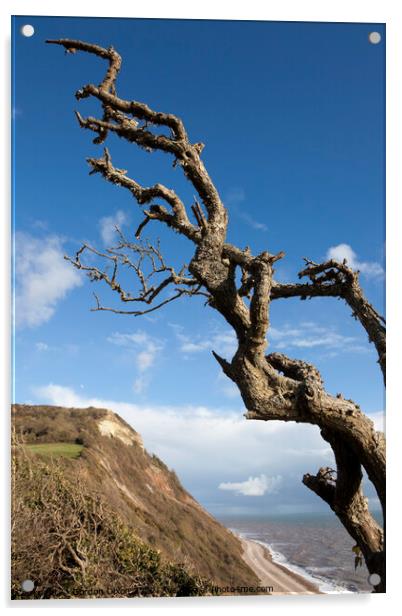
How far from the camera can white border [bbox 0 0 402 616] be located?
4.57 metres

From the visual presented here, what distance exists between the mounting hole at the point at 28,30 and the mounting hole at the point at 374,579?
5.33 m

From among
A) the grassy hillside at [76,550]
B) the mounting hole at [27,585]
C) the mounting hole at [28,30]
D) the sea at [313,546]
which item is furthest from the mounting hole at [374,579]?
the mounting hole at [28,30]

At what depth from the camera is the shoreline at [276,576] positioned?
186 inches

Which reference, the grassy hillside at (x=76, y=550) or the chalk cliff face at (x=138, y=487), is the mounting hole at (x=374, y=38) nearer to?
the chalk cliff face at (x=138, y=487)

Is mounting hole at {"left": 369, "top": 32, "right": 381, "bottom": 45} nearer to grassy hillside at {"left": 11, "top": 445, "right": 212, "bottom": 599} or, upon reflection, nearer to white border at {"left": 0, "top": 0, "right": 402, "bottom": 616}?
white border at {"left": 0, "top": 0, "right": 402, "bottom": 616}

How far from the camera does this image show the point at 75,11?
4926 millimetres

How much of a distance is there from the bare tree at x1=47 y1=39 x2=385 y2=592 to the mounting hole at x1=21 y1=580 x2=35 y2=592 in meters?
2.38

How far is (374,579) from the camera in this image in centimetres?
456

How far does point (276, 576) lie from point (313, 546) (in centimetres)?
67

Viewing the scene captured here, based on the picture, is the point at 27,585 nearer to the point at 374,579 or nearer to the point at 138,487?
the point at 374,579

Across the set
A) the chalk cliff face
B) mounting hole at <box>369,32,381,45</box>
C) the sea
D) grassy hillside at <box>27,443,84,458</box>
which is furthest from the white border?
grassy hillside at <box>27,443,84,458</box>
